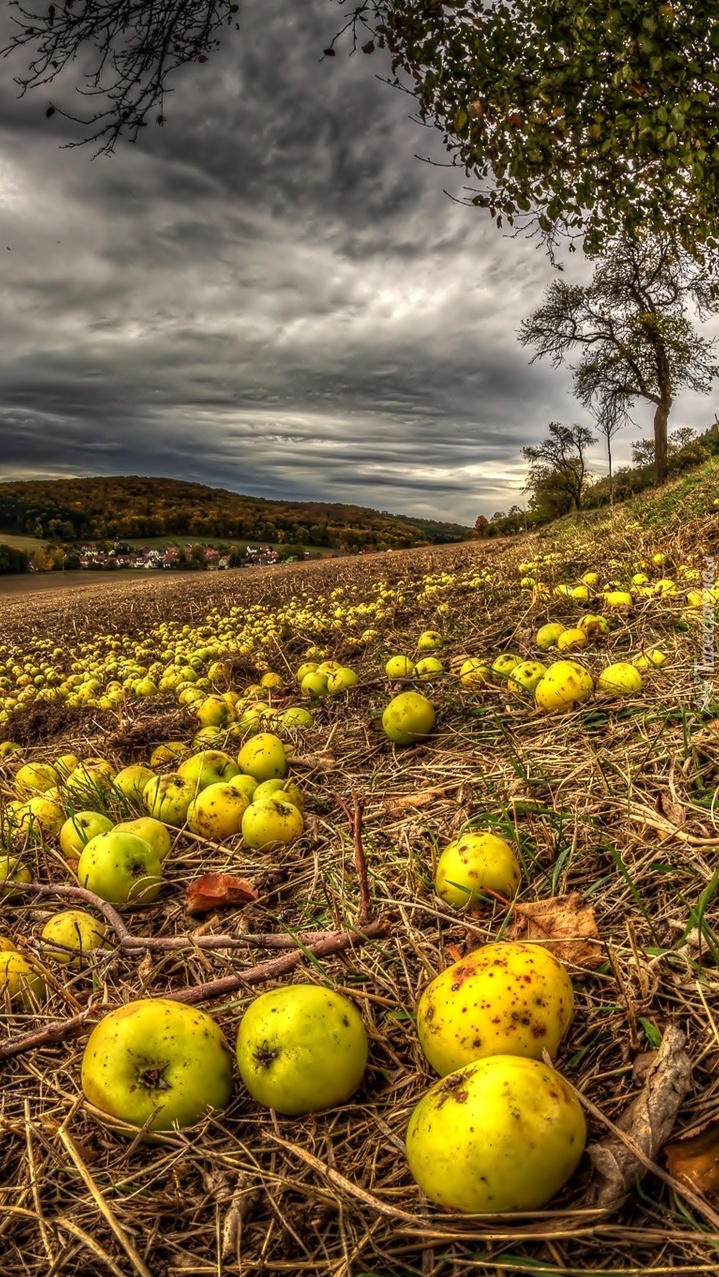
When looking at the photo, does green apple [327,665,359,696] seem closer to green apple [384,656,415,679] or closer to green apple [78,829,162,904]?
green apple [384,656,415,679]

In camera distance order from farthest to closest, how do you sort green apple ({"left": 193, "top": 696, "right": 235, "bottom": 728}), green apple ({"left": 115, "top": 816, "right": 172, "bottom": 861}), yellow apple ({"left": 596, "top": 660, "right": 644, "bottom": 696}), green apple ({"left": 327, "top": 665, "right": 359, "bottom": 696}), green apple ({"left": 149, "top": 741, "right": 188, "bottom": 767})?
green apple ({"left": 327, "top": 665, "right": 359, "bottom": 696}) < green apple ({"left": 193, "top": 696, "right": 235, "bottom": 728}) < green apple ({"left": 149, "top": 741, "right": 188, "bottom": 767}) < yellow apple ({"left": 596, "top": 660, "right": 644, "bottom": 696}) < green apple ({"left": 115, "top": 816, "right": 172, "bottom": 861})

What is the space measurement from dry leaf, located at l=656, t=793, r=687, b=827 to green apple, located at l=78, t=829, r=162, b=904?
1851 mm

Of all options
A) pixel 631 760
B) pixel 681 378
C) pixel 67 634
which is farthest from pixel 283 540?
pixel 631 760

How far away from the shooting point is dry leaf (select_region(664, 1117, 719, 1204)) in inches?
48.1

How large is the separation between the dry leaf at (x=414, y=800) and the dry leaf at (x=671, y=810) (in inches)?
35.5

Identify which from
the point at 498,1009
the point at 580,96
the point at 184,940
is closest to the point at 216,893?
the point at 184,940

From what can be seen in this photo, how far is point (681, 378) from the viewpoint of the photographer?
32.1 meters

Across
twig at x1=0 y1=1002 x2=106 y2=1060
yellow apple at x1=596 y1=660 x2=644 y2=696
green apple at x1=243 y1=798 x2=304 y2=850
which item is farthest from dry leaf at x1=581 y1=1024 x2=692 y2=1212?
yellow apple at x1=596 y1=660 x2=644 y2=696

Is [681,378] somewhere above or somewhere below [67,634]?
above

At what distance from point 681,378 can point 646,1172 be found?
3611cm

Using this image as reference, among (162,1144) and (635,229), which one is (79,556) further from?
(162,1144)

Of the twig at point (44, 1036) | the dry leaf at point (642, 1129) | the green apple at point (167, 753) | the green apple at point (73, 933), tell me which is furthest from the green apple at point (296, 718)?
the dry leaf at point (642, 1129)

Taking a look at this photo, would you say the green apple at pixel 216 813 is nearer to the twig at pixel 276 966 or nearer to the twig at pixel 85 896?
the twig at pixel 85 896

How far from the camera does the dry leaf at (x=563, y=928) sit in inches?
72.5
